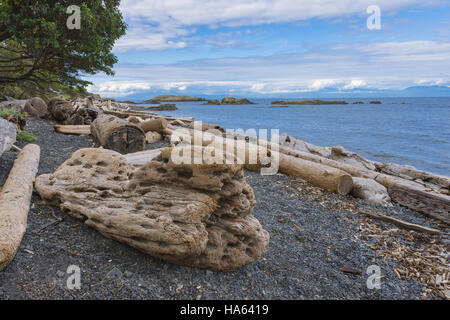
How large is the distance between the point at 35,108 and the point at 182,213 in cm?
1326

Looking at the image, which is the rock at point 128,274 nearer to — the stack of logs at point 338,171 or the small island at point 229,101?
the stack of logs at point 338,171

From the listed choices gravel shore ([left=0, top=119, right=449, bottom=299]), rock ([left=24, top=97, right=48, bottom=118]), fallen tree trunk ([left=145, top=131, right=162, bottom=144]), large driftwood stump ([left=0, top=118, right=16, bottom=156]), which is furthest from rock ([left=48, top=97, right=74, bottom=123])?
large driftwood stump ([left=0, top=118, right=16, bottom=156])

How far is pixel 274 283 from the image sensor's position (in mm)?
3961

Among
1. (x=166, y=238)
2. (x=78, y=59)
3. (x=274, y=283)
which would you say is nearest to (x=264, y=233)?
(x=274, y=283)

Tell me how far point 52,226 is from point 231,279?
Answer: 9.03 ft

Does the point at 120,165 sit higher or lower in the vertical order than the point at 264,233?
higher

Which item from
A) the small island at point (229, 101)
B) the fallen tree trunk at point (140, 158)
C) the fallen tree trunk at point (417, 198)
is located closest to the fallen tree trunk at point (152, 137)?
the fallen tree trunk at point (140, 158)

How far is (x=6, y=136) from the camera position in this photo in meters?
5.80

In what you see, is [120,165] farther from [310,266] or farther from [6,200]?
[310,266]

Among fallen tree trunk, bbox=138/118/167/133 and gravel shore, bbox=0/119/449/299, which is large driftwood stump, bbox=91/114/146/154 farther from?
fallen tree trunk, bbox=138/118/167/133

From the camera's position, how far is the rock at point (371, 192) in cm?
760

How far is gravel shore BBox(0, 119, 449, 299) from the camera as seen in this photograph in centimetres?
330

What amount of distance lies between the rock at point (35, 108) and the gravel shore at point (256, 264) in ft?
26.0

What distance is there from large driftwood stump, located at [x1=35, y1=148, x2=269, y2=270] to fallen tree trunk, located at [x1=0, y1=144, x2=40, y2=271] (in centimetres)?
63
